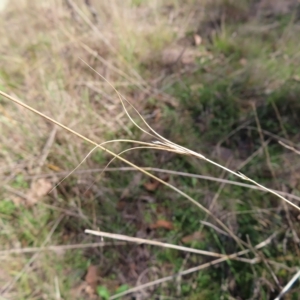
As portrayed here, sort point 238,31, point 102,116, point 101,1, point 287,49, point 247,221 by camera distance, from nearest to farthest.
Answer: point 247,221 < point 102,116 < point 287,49 < point 238,31 < point 101,1

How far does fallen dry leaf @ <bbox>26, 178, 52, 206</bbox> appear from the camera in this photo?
1582 millimetres

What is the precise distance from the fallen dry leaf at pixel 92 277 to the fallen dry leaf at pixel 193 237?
14.6 inches

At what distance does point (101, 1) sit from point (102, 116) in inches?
41.0

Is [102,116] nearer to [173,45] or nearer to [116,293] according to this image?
[173,45]

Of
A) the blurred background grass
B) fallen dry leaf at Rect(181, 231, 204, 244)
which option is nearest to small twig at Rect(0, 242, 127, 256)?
the blurred background grass

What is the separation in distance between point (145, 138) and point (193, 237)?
0.58 metres

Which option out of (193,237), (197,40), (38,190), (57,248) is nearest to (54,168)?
(38,190)

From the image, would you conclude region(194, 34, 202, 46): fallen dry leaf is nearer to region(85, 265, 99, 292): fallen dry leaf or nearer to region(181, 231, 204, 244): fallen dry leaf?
region(181, 231, 204, 244): fallen dry leaf

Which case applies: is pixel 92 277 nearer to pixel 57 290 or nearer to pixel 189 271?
pixel 57 290

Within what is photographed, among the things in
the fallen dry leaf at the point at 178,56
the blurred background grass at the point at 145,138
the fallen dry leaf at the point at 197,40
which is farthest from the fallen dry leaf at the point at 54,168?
the fallen dry leaf at the point at 197,40

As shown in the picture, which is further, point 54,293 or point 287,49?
point 287,49

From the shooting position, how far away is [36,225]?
151cm

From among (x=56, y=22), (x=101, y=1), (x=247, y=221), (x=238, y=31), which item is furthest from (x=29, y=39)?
(x=247, y=221)

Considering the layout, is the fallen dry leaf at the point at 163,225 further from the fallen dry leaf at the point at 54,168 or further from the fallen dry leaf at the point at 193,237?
the fallen dry leaf at the point at 54,168
